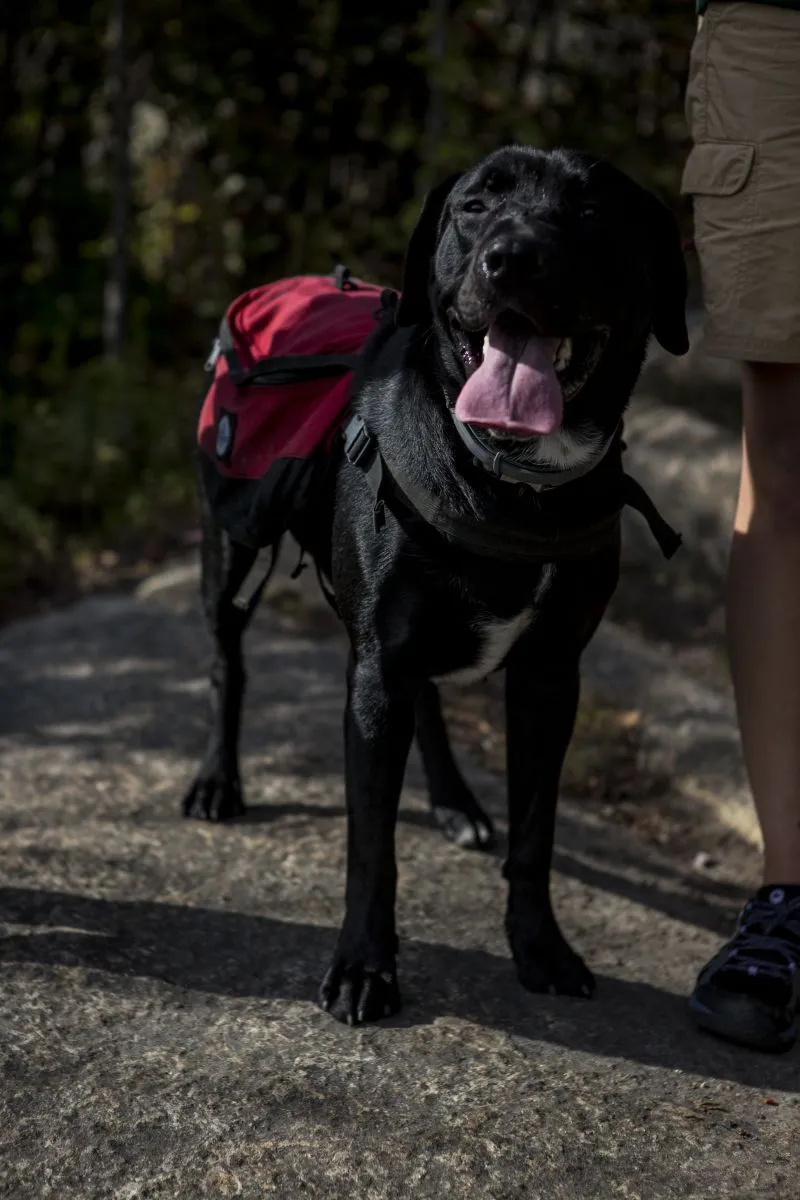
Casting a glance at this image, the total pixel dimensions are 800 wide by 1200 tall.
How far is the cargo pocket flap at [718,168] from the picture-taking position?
8.34 ft

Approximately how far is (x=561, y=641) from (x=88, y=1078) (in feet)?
3.37

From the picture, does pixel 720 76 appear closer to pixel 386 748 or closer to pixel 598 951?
pixel 386 748

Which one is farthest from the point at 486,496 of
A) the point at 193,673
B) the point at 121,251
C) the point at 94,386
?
the point at 121,251

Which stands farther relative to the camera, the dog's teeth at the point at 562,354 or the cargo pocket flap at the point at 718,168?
the cargo pocket flap at the point at 718,168

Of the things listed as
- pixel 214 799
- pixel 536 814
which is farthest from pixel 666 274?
pixel 214 799

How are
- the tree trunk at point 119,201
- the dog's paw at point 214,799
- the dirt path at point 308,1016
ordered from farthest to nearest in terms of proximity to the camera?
the tree trunk at point 119,201
the dog's paw at point 214,799
the dirt path at point 308,1016

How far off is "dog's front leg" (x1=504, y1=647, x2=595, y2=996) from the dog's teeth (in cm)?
55

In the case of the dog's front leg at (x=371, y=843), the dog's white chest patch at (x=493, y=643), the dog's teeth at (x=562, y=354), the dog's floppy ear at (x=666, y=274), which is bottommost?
the dog's front leg at (x=371, y=843)

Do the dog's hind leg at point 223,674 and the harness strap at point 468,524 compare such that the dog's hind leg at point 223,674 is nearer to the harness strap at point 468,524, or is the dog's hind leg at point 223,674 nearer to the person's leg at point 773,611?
the harness strap at point 468,524

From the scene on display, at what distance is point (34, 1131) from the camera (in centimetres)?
199

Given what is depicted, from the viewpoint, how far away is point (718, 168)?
2574mm

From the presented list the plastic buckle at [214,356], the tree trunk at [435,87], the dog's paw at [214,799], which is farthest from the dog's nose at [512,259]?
the tree trunk at [435,87]

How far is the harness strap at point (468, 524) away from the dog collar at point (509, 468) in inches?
3.2

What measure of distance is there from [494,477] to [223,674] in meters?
1.22
